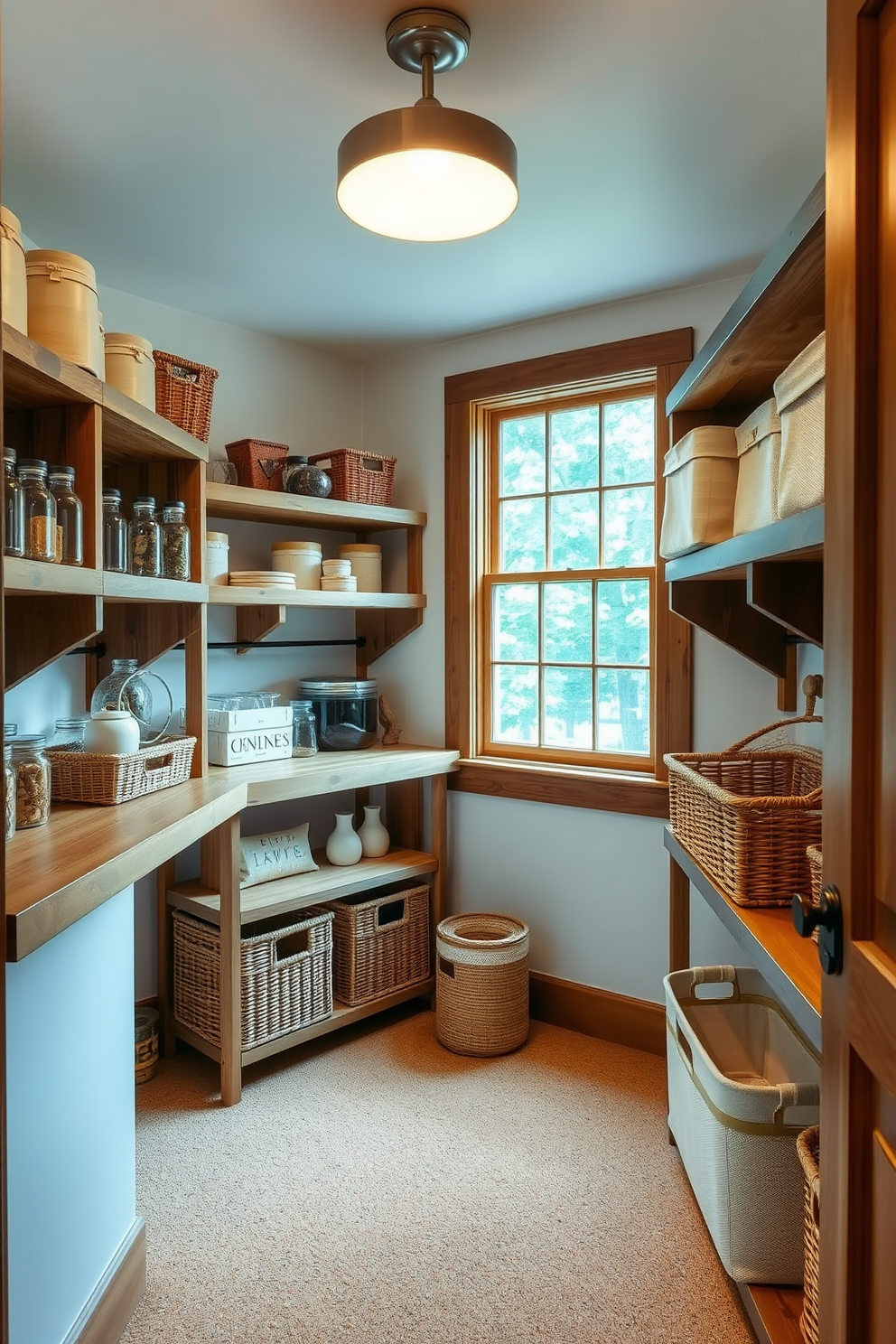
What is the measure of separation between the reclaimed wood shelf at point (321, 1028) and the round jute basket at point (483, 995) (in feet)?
0.75

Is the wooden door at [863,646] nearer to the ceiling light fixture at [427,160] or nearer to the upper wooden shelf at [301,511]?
the ceiling light fixture at [427,160]

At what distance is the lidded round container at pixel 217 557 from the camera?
9.58 feet

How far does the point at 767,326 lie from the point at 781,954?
1182 millimetres

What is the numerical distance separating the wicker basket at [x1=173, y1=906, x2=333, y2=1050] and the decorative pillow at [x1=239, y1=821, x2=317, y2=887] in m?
0.18

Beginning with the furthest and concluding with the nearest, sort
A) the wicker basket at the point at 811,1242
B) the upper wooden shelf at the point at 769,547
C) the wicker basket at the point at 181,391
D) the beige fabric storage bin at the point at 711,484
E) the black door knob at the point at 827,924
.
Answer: the wicker basket at the point at 181,391
the beige fabric storage bin at the point at 711,484
the wicker basket at the point at 811,1242
the upper wooden shelf at the point at 769,547
the black door knob at the point at 827,924

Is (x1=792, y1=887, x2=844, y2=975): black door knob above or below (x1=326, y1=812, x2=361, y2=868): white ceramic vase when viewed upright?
above

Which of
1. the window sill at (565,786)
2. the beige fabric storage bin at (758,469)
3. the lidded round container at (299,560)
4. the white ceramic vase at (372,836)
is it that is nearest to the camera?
the beige fabric storage bin at (758,469)

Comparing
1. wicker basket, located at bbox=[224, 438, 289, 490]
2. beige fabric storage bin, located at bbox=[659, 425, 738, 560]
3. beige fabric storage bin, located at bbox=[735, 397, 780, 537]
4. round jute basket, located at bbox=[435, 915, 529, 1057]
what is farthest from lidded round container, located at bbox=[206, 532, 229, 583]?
beige fabric storage bin, located at bbox=[735, 397, 780, 537]

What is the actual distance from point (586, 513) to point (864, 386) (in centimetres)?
237

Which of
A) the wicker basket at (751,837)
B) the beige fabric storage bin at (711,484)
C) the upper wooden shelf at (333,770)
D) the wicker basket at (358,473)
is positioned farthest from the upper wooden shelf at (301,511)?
the wicker basket at (751,837)

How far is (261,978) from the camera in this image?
9.33 feet

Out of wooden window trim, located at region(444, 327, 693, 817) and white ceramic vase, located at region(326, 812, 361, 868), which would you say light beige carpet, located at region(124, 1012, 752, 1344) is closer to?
white ceramic vase, located at region(326, 812, 361, 868)

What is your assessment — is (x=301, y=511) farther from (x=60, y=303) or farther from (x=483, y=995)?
(x=483, y=995)

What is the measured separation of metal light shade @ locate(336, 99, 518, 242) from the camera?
1.68 metres
